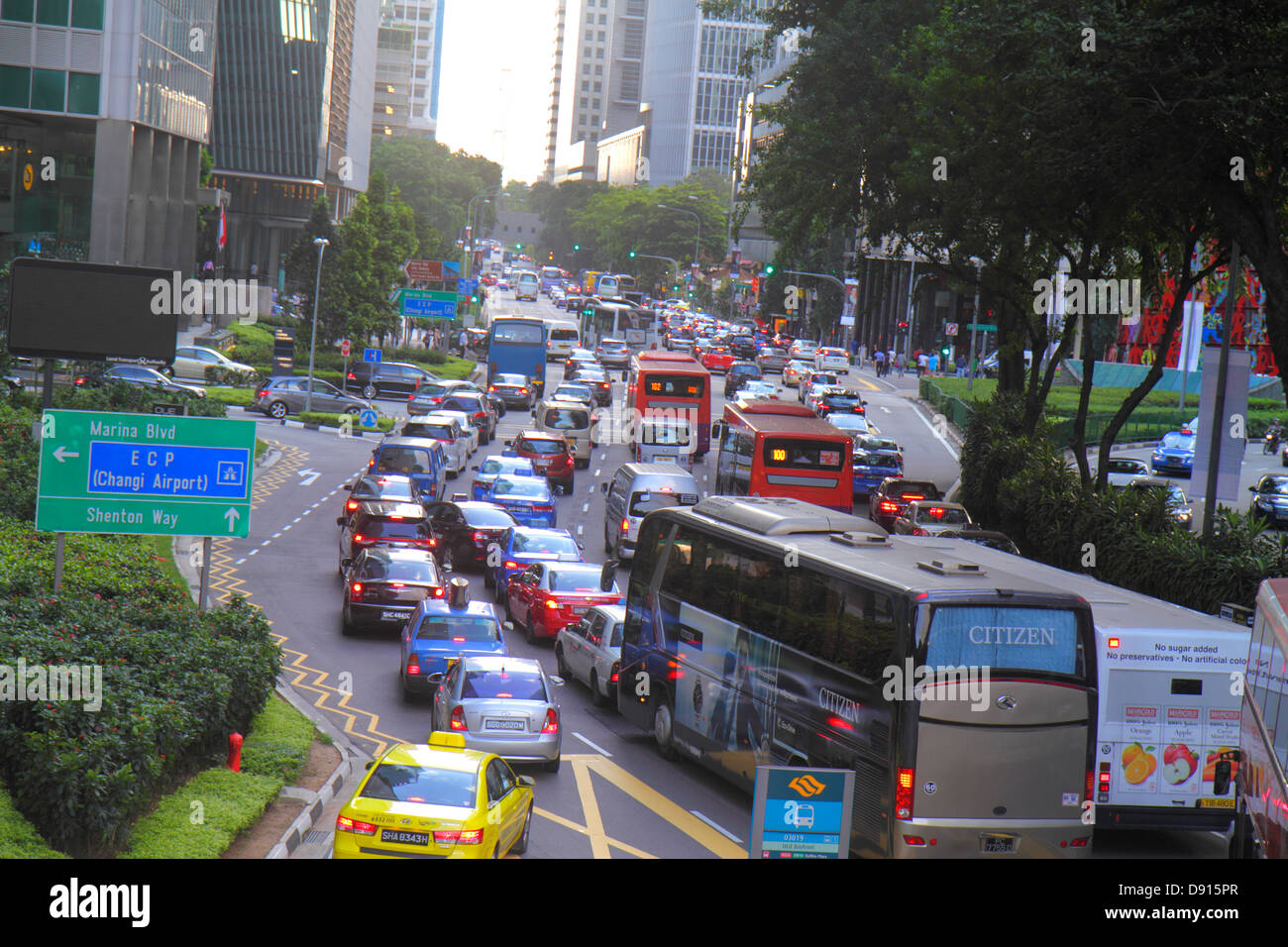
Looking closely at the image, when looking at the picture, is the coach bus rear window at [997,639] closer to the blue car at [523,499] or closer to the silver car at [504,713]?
the silver car at [504,713]

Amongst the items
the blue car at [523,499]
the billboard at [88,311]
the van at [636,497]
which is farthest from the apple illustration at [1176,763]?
the blue car at [523,499]

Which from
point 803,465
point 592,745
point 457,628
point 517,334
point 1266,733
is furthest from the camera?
point 517,334

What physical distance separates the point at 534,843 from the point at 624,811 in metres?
1.77

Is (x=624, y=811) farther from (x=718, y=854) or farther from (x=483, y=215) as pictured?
(x=483, y=215)

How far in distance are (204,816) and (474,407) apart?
3829 cm

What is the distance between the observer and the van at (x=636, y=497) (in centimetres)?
3200

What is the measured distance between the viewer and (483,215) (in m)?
197

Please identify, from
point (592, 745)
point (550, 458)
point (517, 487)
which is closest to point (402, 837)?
point (592, 745)

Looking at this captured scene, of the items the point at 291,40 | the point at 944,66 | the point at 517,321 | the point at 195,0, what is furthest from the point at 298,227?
the point at 944,66

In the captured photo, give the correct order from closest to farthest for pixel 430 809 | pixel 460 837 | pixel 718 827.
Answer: pixel 460 837
pixel 430 809
pixel 718 827

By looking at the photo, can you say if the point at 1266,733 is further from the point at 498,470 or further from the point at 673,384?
the point at 673,384

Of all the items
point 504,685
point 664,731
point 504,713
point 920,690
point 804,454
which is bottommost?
point 664,731

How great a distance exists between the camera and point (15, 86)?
54844mm

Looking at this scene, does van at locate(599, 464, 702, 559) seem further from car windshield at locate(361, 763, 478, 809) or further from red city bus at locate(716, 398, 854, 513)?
car windshield at locate(361, 763, 478, 809)
